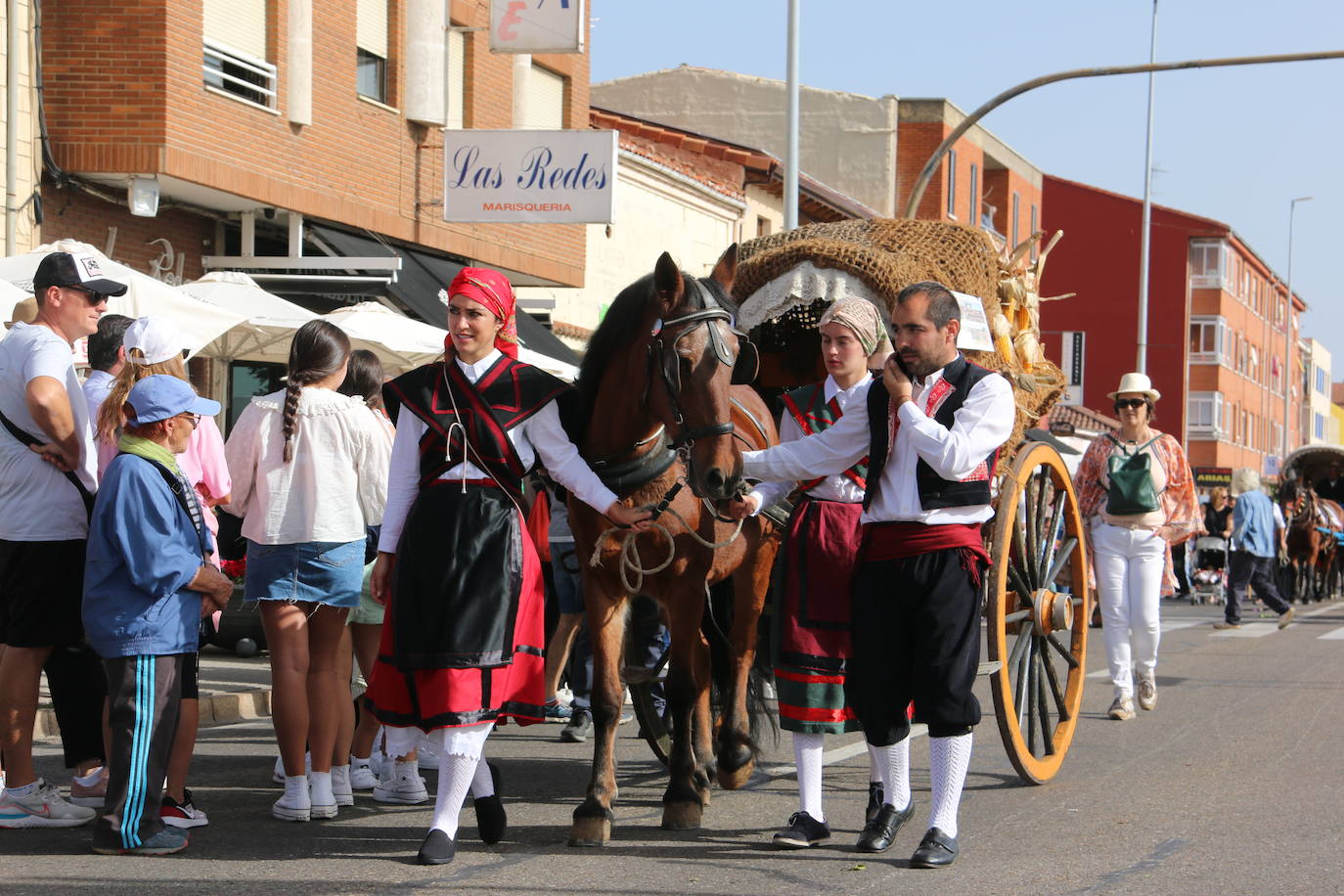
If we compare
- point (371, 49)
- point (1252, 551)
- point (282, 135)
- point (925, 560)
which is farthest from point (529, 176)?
point (925, 560)

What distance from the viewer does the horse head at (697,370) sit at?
563cm

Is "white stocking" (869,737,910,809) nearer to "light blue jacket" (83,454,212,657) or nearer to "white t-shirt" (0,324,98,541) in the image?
Answer: "light blue jacket" (83,454,212,657)

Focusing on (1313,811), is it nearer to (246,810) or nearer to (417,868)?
(417,868)

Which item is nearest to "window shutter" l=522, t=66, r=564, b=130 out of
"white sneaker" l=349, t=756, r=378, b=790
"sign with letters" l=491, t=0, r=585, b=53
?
"sign with letters" l=491, t=0, r=585, b=53

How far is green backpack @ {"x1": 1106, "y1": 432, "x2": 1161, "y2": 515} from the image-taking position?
10.3 meters

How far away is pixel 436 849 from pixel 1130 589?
6020 mm

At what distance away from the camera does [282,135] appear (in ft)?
56.0

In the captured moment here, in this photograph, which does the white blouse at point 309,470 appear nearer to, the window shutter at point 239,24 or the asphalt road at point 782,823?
the asphalt road at point 782,823

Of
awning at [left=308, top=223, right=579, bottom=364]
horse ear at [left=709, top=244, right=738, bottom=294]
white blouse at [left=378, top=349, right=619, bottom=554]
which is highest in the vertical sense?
awning at [left=308, top=223, right=579, bottom=364]

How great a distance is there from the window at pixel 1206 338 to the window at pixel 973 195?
75.6 feet

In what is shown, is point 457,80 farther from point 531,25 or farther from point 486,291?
point 486,291

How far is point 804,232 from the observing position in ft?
29.2

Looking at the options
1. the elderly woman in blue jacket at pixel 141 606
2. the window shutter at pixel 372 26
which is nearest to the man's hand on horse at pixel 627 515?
the elderly woman in blue jacket at pixel 141 606

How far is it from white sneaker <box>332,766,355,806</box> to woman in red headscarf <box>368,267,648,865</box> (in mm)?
1039
